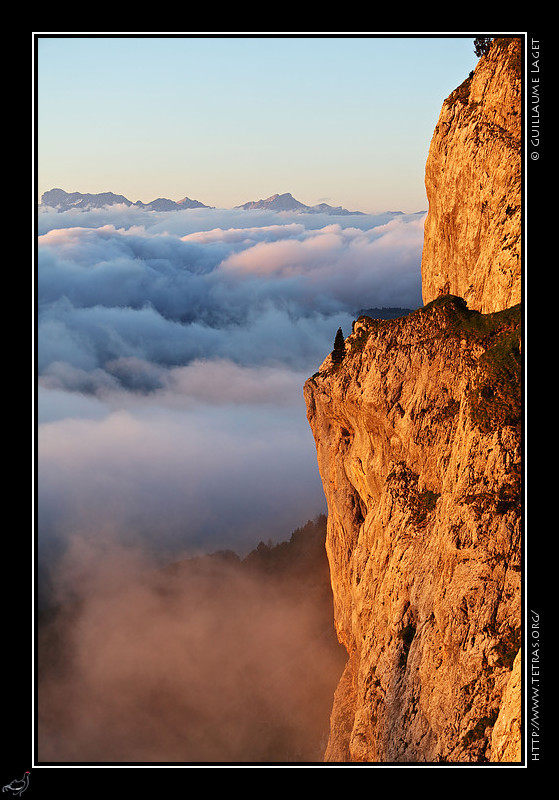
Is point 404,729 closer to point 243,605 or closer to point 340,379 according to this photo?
point 340,379

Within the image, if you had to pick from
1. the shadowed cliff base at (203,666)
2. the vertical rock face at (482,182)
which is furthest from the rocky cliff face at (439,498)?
the shadowed cliff base at (203,666)

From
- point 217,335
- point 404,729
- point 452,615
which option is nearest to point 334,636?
point 404,729

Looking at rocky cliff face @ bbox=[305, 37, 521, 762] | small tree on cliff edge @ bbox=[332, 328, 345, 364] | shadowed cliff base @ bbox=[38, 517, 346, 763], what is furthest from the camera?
shadowed cliff base @ bbox=[38, 517, 346, 763]

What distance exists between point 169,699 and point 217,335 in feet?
389

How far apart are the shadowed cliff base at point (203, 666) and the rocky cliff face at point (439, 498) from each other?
10.1 metres

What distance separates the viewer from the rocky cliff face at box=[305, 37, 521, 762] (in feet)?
157

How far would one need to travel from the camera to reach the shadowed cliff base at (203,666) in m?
78.9

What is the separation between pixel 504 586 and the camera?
4753 cm

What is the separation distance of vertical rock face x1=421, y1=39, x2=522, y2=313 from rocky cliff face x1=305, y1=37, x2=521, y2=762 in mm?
182
